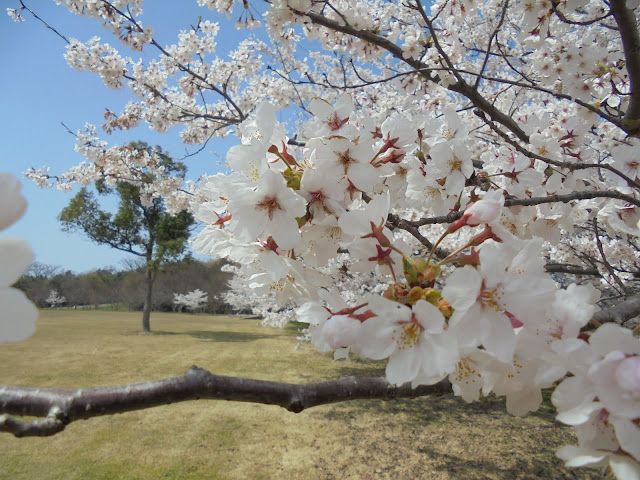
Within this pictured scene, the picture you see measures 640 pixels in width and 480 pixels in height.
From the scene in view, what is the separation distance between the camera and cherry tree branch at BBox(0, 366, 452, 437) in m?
0.43

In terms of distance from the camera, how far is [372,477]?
2.95 meters

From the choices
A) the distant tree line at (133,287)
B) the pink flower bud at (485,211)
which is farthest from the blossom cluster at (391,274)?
the distant tree line at (133,287)

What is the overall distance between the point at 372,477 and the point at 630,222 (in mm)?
2687

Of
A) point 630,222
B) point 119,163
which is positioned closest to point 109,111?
point 119,163

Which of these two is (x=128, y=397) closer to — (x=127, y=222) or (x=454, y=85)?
(x=454, y=85)

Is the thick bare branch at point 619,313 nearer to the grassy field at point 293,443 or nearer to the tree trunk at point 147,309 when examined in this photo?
the grassy field at point 293,443

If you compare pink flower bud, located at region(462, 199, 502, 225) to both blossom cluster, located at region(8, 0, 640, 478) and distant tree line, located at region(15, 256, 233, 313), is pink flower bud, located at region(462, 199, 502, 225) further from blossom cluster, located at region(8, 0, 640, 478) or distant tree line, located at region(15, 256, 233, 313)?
distant tree line, located at region(15, 256, 233, 313)

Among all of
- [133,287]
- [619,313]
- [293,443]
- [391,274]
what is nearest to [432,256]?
[391,274]

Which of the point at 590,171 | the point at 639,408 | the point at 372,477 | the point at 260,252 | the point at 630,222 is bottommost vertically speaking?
the point at 372,477

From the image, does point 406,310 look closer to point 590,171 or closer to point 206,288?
point 590,171

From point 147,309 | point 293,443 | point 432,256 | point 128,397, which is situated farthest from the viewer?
point 147,309

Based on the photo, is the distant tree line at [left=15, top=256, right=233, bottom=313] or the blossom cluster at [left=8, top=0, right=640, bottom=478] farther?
the distant tree line at [left=15, top=256, right=233, bottom=313]

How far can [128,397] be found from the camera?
1.58ft

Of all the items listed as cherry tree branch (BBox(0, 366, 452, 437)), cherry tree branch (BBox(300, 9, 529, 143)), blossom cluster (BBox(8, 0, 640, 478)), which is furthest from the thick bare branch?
cherry tree branch (BBox(300, 9, 529, 143))
